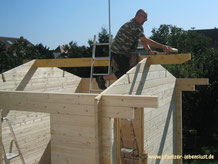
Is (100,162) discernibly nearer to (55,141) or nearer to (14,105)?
(55,141)

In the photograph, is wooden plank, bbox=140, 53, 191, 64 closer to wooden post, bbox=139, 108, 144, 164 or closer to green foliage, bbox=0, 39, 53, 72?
wooden post, bbox=139, 108, 144, 164

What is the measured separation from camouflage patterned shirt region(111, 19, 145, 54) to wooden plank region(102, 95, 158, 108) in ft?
6.19

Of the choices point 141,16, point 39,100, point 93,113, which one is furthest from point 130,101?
point 141,16

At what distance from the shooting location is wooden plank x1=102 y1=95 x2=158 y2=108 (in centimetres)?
289

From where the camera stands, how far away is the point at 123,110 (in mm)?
3053

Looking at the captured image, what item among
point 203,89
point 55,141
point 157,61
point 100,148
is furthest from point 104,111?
point 203,89

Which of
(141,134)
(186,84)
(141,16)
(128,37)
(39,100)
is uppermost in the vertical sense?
(141,16)

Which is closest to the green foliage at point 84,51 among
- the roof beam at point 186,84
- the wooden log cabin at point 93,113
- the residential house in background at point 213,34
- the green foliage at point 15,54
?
the green foliage at point 15,54

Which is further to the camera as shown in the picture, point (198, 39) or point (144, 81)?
point (198, 39)

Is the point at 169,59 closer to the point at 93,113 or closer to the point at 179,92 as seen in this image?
the point at 93,113

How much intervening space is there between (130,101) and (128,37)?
207cm

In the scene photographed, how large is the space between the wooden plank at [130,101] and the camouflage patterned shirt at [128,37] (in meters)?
1.89

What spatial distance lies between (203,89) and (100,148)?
8.96m

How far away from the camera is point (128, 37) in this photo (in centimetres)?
474
